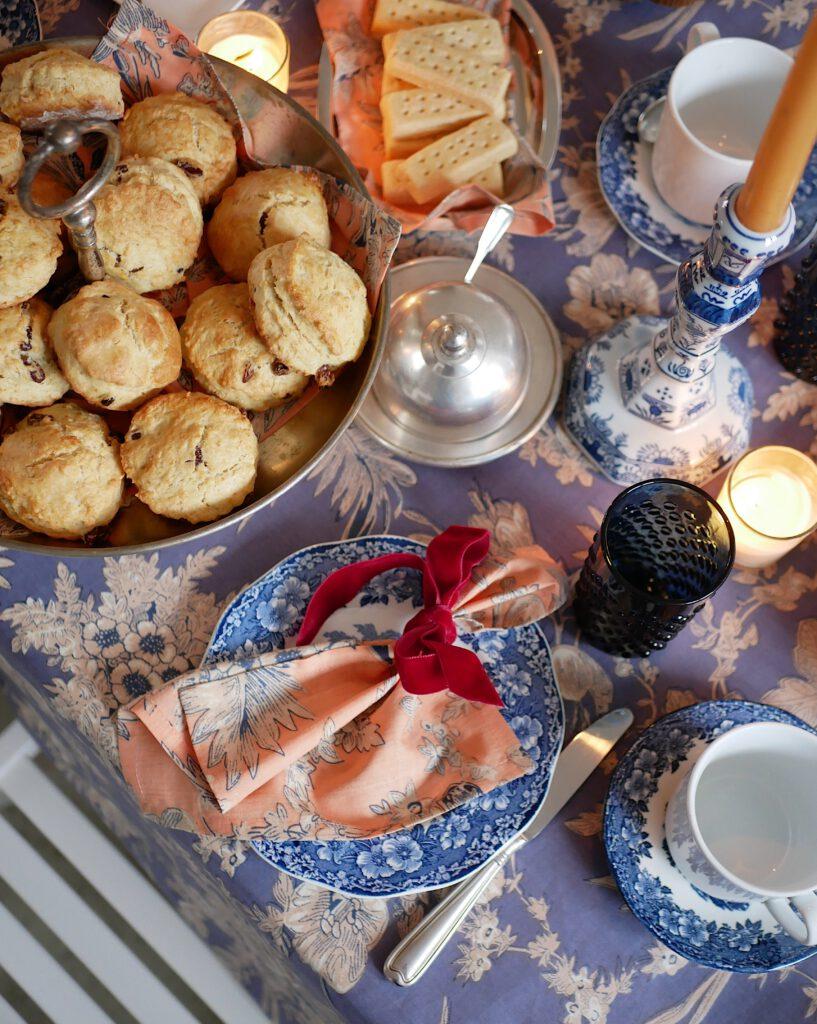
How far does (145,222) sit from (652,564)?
0.51 m

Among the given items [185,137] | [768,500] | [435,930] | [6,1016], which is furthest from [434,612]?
[6,1016]

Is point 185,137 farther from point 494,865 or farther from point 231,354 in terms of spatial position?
point 494,865

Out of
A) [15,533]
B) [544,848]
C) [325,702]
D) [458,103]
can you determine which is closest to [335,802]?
[325,702]

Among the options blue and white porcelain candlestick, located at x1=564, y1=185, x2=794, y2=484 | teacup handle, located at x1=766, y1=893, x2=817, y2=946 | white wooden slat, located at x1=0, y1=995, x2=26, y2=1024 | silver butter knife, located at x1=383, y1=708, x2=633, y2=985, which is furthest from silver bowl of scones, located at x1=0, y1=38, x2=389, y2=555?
white wooden slat, located at x1=0, y1=995, x2=26, y2=1024

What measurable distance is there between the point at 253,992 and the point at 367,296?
2.51 ft

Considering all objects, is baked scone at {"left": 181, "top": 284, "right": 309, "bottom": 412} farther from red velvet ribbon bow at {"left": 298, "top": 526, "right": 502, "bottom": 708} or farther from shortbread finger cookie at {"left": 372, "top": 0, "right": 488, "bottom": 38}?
shortbread finger cookie at {"left": 372, "top": 0, "right": 488, "bottom": 38}

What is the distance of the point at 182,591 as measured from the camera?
2.64 ft

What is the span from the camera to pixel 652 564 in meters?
0.75

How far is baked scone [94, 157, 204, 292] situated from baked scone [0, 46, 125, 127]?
0.21 feet

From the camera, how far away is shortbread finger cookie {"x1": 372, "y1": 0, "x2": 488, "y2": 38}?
35.1 inches

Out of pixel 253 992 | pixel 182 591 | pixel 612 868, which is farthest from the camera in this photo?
pixel 253 992

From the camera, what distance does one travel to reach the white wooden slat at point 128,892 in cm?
99

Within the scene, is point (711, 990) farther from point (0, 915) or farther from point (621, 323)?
point (0, 915)

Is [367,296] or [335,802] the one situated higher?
[367,296]
